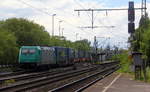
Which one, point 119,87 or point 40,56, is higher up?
point 40,56

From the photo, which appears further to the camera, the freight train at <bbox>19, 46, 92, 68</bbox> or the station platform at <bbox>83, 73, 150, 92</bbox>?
the freight train at <bbox>19, 46, 92, 68</bbox>

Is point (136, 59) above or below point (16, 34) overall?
below

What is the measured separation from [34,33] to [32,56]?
41747 millimetres

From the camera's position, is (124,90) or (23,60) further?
(23,60)

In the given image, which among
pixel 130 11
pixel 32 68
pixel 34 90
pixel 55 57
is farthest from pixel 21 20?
pixel 34 90

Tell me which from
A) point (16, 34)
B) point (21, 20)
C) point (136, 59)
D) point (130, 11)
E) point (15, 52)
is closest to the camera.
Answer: point (136, 59)

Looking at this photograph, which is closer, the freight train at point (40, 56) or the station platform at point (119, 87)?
the station platform at point (119, 87)

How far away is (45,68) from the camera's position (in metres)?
49.1

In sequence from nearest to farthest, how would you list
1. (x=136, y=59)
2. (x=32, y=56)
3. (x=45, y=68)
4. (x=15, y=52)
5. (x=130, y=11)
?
1. (x=136, y=59)
2. (x=130, y=11)
3. (x=32, y=56)
4. (x=45, y=68)
5. (x=15, y=52)

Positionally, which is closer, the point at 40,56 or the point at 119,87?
the point at 119,87

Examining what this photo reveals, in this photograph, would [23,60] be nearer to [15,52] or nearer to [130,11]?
[130,11]

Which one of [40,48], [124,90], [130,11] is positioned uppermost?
[130,11]

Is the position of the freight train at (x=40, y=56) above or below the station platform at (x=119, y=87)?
above

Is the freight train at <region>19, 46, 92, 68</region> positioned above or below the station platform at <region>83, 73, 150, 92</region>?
above
